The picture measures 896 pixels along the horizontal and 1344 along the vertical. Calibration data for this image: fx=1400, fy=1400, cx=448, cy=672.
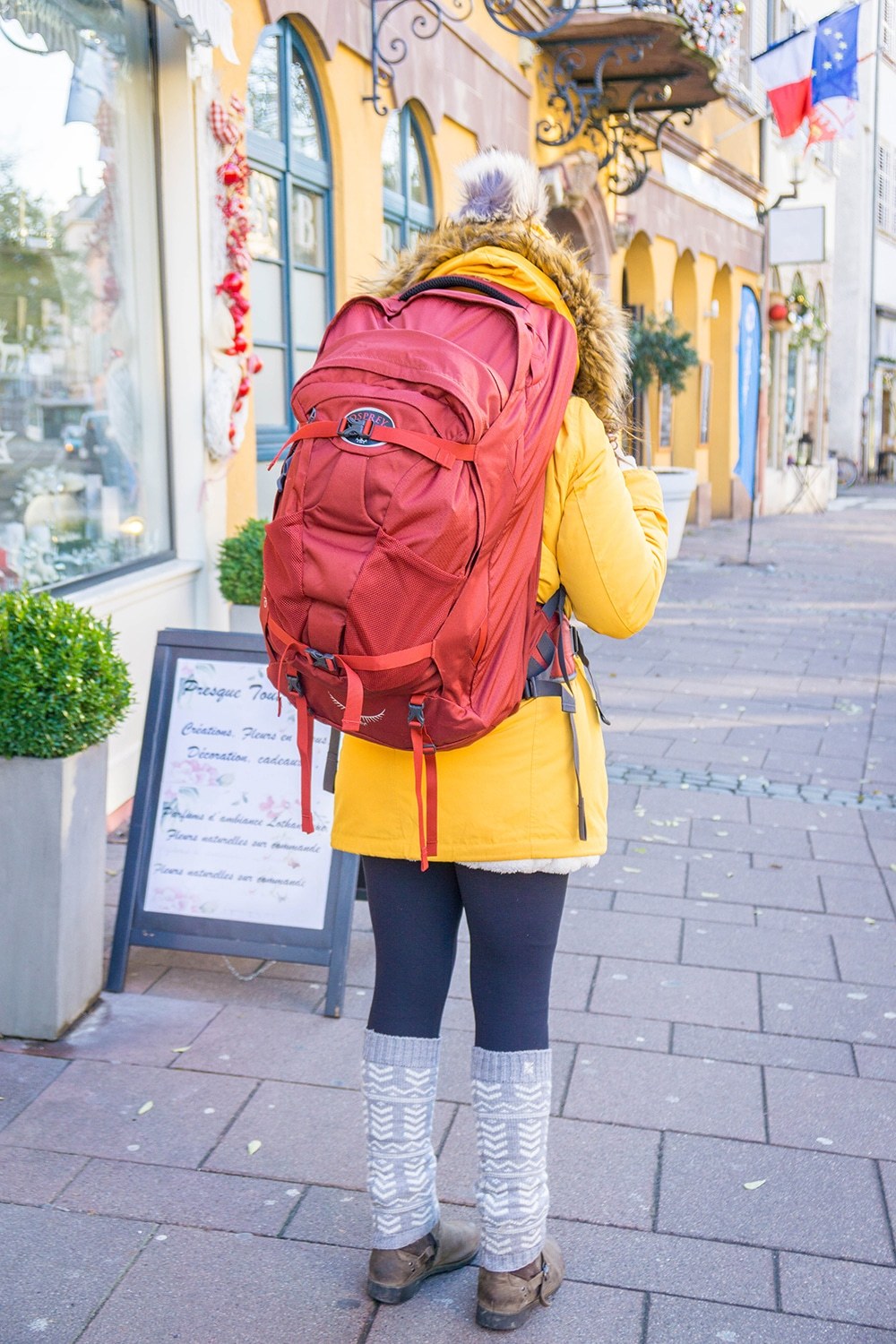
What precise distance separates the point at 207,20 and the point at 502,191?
3875 millimetres

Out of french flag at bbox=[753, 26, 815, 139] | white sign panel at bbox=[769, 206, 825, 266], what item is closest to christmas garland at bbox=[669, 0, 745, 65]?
french flag at bbox=[753, 26, 815, 139]

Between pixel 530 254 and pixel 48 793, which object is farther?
pixel 48 793

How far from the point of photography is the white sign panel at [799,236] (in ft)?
59.6

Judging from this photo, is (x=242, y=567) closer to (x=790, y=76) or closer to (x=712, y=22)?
(x=712, y=22)

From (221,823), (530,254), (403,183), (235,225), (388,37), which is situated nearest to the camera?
(530,254)

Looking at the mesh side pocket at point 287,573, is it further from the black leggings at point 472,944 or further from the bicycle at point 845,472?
the bicycle at point 845,472

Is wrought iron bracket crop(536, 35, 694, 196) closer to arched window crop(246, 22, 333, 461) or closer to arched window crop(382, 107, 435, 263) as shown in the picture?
arched window crop(382, 107, 435, 263)

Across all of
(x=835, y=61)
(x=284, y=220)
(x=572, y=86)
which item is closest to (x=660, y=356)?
(x=572, y=86)

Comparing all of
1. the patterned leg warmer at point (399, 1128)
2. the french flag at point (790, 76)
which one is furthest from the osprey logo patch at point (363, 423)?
the french flag at point (790, 76)

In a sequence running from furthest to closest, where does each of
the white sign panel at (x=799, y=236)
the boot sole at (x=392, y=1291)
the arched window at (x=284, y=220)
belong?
1. the white sign panel at (x=799, y=236)
2. the arched window at (x=284, y=220)
3. the boot sole at (x=392, y=1291)

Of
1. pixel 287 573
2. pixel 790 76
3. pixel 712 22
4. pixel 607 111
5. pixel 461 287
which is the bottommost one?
pixel 287 573

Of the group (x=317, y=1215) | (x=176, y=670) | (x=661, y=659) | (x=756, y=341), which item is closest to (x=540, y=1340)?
(x=317, y=1215)

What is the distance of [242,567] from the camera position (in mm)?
5879

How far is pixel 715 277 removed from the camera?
19.7m
